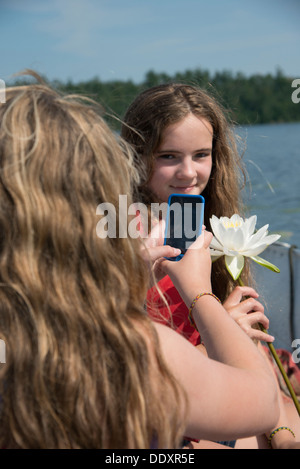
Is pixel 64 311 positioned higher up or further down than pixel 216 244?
further down

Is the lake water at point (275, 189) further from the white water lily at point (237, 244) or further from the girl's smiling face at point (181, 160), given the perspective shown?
the white water lily at point (237, 244)

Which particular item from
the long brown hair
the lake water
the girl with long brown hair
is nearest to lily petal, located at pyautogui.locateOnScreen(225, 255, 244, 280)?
the girl with long brown hair

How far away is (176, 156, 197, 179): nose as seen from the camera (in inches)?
81.3

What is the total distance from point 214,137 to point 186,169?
0.28 meters

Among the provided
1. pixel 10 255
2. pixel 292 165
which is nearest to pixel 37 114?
pixel 10 255

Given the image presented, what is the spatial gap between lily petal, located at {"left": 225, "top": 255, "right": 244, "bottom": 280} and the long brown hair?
0.65 m

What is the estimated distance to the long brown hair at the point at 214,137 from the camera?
2127 mm

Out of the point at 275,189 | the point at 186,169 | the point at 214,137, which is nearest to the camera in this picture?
the point at 186,169

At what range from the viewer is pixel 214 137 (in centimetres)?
226

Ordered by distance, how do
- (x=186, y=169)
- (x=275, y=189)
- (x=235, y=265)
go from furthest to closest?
(x=275, y=189), (x=186, y=169), (x=235, y=265)

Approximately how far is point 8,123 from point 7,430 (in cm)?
60

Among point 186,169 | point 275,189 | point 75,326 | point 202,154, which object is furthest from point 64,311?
point 275,189

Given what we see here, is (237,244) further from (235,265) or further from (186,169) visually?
(186,169)

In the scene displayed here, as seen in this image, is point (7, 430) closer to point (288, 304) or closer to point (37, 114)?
point (37, 114)
